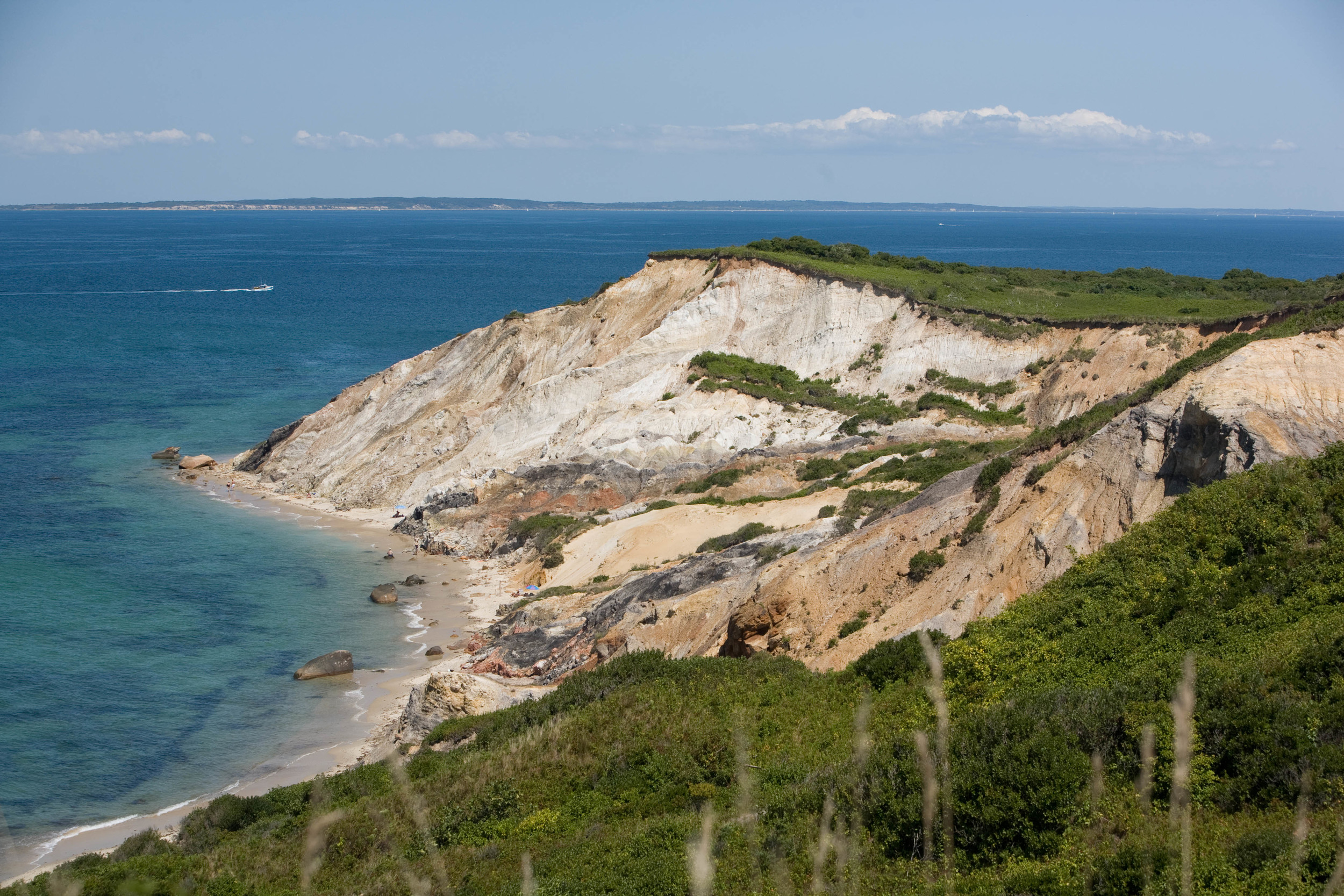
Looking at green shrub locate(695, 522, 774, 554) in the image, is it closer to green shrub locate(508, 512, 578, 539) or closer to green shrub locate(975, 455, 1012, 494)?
green shrub locate(975, 455, 1012, 494)

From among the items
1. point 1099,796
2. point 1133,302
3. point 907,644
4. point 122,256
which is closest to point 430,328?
point 1133,302

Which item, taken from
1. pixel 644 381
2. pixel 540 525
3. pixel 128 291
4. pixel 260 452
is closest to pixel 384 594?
pixel 540 525

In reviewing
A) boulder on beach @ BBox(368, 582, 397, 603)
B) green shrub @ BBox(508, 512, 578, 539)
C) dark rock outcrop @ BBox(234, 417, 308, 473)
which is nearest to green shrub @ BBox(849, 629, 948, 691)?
boulder on beach @ BBox(368, 582, 397, 603)

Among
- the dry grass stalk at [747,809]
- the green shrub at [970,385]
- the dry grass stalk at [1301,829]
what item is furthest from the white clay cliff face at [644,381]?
the dry grass stalk at [1301,829]

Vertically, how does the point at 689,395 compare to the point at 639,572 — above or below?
above

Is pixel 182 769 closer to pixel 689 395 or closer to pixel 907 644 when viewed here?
pixel 907 644
